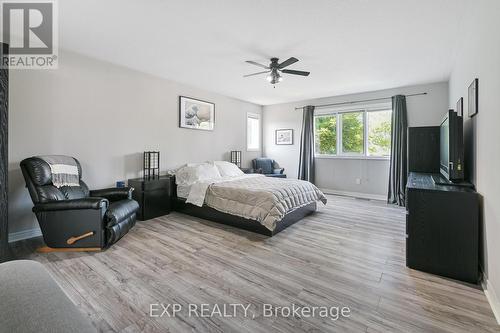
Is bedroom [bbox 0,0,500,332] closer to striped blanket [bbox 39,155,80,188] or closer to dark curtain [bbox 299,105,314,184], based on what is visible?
striped blanket [bbox 39,155,80,188]

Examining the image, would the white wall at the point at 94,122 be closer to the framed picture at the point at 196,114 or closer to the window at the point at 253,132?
the framed picture at the point at 196,114

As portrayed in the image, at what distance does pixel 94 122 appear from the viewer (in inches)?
146

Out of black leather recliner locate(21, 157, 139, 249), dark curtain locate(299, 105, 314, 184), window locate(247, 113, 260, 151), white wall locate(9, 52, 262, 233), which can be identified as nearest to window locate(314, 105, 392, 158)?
dark curtain locate(299, 105, 314, 184)

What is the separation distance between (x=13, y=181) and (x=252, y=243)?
3138 mm

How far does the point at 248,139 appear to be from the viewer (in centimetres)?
692

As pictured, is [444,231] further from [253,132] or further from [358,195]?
[253,132]

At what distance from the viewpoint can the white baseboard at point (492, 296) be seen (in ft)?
5.47

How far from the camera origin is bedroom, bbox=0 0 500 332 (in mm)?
1768

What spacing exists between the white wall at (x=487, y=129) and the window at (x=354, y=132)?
3.09 metres

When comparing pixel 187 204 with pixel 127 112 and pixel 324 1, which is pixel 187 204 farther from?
pixel 324 1

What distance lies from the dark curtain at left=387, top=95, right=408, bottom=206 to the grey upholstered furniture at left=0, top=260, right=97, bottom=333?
18.8ft

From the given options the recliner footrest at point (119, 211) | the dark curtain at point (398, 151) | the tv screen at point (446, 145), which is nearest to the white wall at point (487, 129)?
the tv screen at point (446, 145)

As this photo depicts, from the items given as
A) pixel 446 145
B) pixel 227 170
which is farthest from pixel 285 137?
pixel 446 145

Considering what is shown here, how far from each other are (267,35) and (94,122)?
2.93m
